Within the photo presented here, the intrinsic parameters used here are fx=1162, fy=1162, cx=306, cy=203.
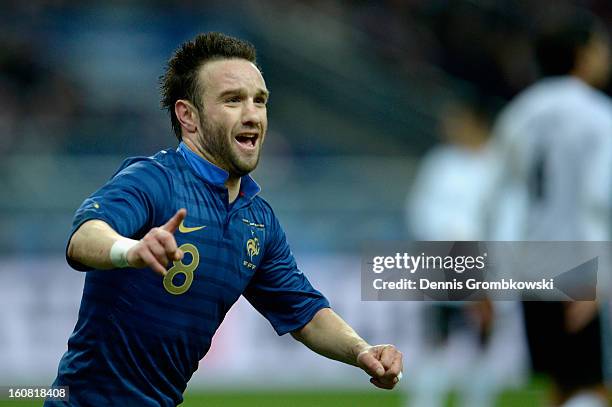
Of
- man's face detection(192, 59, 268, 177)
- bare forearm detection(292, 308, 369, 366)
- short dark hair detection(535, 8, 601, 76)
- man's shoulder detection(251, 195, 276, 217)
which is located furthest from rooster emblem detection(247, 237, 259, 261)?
short dark hair detection(535, 8, 601, 76)

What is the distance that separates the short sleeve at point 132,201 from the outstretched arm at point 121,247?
0.05m

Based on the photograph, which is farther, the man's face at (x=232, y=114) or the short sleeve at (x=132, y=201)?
the man's face at (x=232, y=114)

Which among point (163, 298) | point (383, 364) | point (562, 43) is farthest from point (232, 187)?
point (562, 43)

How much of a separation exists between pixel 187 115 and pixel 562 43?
313 cm

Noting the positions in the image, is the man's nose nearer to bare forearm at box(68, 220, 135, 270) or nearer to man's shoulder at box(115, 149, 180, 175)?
man's shoulder at box(115, 149, 180, 175)

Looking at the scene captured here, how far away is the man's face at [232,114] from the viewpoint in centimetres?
393

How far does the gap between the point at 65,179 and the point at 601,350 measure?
7.38 meters

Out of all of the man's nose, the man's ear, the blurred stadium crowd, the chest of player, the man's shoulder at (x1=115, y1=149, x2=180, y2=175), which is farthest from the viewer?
the blurred stadium crowd

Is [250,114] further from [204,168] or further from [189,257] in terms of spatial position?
[189,257]

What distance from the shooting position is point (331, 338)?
4156 mm

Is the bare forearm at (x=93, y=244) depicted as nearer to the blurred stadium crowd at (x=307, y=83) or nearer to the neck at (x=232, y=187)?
the neck at (x=232, y=187)

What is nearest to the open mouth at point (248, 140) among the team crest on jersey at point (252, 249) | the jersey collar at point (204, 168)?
the jersey collar at point (204, 168)

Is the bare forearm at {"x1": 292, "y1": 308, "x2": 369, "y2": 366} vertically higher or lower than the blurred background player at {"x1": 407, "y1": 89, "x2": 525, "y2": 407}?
lower

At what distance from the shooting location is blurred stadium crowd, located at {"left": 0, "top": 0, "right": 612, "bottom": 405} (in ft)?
43.4
